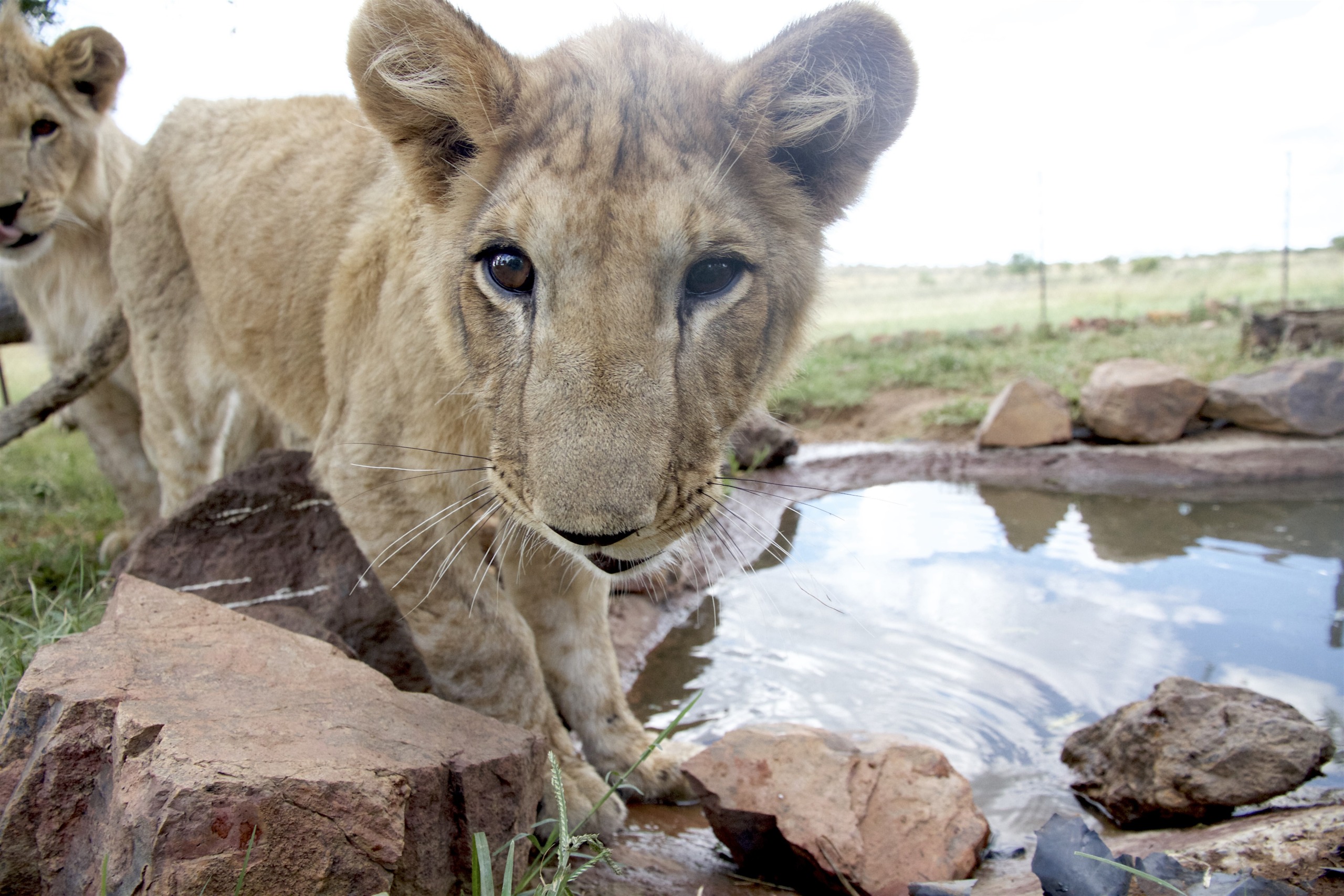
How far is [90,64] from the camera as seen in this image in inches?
204

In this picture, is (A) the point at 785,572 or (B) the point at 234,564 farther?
(A) the point at 785,572

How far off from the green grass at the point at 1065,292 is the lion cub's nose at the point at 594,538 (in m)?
10.8

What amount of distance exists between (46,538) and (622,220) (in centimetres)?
547

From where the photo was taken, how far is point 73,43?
509 centimetres

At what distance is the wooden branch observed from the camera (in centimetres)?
507

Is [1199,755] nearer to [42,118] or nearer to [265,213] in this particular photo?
[265,213]

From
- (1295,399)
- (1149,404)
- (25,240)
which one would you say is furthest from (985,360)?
(25,240)

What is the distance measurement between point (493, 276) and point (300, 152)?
2145mm

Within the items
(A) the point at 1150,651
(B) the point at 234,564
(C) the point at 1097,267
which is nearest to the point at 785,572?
(A) the point at 1150,651

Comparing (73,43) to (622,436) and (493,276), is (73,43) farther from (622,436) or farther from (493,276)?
(622,436)

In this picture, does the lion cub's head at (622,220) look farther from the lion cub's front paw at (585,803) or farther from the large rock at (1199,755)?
the large rock at (1199,755)

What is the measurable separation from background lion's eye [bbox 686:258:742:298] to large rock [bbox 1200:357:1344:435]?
7678 millimetres

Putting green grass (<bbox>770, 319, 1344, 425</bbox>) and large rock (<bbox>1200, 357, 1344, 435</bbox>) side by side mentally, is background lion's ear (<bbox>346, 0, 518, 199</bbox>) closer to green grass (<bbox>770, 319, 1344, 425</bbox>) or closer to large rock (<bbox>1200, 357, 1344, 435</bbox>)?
green grass (<bbox>770, 319, 1344, 425</bbox>)

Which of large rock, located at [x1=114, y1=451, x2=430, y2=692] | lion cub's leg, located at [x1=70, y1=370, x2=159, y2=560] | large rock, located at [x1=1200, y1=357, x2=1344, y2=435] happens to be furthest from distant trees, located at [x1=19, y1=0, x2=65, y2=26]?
large rock, located at [x1=1200, y1=357, x2=1344, y2=435]
